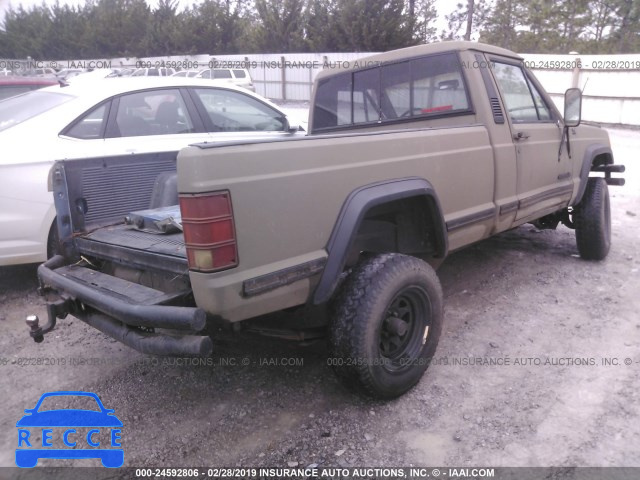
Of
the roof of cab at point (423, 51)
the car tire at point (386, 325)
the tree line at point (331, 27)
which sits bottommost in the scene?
the car tire at point (386, 325)

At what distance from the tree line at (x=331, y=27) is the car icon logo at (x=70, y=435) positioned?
27.3 meters

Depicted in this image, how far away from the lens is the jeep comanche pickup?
2092mm

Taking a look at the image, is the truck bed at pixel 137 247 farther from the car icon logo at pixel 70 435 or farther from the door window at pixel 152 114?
the door window at pixel 152 114

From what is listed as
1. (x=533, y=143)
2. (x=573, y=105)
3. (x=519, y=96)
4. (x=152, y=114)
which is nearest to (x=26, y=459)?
(x=152, y=114)

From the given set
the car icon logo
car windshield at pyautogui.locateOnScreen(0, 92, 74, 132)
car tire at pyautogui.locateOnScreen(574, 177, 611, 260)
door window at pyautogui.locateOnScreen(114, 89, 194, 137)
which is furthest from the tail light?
car tire at pyautogui.locateOnScreen(574, 177, 611, 260)

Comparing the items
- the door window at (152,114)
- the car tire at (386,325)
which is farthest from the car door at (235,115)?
the car tire at (386,325)

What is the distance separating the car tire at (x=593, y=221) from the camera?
15.1ft

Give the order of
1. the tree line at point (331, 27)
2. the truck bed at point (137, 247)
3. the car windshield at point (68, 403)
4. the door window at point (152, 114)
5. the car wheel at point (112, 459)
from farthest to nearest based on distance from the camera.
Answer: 1. the tree line at point (331, 27)
2. the door window at point (152, 114)
3. the car windshield at point (68, 403)
4. the truck bed at point (137, 247)
5. the car wheel at point (112, 459)

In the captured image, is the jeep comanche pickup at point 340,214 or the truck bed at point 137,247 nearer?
the jeep comanche pickup at point 340,214

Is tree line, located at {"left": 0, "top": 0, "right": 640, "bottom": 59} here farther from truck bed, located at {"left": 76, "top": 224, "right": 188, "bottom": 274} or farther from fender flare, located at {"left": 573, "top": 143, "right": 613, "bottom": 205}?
truck bed, located at {"left": 76, "top": 224, "right": 188, "bottom": 274}

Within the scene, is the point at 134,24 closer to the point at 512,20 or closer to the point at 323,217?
the point at 512,20

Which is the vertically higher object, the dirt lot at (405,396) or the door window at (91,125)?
the door window at (91,125)

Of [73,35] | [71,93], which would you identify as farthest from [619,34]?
[73,35]

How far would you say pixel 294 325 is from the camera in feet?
8.47
